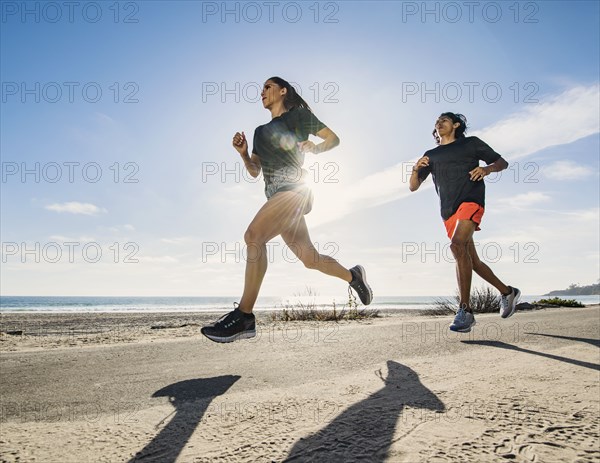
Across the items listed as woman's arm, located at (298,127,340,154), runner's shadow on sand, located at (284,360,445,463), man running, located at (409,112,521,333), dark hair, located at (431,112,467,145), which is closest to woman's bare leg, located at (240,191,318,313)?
woman's arm, located at (298,127,340,154)

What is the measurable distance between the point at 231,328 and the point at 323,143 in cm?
100

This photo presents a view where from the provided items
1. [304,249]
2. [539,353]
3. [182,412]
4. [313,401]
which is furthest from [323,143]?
[539,353]

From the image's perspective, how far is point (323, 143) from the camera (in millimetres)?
2039

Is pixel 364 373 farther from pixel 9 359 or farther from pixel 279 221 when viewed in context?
pixel 9 359

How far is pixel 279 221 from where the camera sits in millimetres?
1950

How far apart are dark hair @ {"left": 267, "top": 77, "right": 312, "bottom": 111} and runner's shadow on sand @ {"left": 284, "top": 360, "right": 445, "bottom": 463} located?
1686 mm

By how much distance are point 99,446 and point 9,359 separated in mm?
3094

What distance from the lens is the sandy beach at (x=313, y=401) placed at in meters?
2.06

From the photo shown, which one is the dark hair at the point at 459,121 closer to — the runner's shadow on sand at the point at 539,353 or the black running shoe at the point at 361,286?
the black running shoe at the point at 361,286

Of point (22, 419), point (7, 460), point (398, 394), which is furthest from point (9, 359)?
point (398, 394)

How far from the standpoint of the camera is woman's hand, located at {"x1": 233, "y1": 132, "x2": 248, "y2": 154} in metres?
1.88

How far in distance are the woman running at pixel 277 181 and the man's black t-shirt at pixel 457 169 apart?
74 cm

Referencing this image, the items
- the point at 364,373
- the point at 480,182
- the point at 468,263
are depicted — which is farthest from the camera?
the point at 364,373

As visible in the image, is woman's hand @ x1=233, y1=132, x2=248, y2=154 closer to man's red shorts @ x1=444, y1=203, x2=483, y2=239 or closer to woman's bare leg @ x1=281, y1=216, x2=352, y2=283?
woman's bare leg @ x1=281, y1=216, x2=352, y2=283
